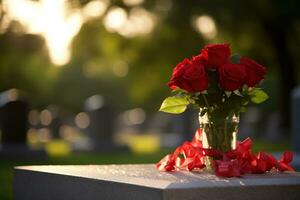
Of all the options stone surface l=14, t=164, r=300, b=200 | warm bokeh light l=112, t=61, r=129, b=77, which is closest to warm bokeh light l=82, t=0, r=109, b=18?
warm bokeh light l=112, t=61, r=129, b=77

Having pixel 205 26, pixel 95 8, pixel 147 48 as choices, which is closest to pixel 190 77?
pixel 95 8

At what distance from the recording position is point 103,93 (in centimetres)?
6531

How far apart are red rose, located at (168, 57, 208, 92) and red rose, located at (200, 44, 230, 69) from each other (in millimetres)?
95

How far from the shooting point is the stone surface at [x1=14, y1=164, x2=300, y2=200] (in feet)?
12.5

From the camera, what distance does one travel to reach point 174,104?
16.3 ft

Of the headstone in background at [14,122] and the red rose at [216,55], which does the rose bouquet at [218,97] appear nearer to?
the red rose at [216,55]

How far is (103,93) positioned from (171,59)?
3683 cm

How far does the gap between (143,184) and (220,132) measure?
A: 1.06 meters

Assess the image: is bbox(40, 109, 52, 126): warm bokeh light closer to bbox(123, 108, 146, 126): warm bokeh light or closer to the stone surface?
bbox(123, 108, 146, 126): warm bokeh light

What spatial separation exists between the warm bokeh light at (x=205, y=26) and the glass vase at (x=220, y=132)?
20793 millimetres

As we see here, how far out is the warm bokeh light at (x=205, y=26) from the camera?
25.8 m

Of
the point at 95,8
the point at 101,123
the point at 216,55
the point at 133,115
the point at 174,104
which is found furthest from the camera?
the point at 133,115

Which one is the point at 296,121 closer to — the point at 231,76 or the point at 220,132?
the point at 220,132

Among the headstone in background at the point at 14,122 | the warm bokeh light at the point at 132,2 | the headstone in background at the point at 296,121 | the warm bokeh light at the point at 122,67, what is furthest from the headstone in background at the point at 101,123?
the headstone in background at the point at 296,121
